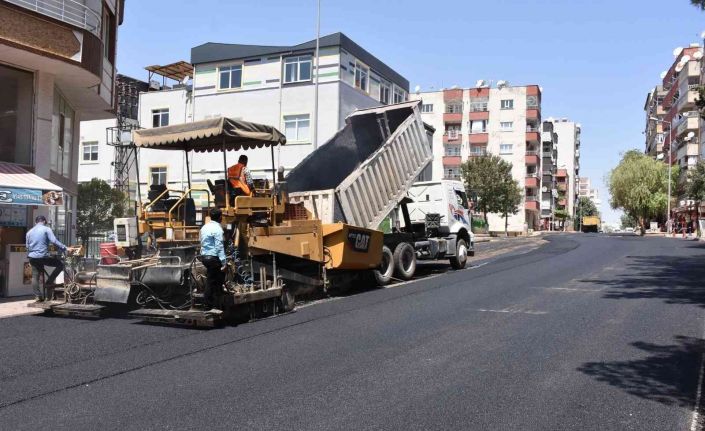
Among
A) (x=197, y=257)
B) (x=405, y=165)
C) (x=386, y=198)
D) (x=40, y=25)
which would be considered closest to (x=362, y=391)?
(x=197, y=257)

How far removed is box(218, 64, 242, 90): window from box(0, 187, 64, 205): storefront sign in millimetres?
21384

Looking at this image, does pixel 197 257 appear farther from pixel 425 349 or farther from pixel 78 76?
pixel 78 76

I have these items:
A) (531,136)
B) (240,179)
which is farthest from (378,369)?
(531,136)

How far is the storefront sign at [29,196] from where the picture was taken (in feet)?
40.0

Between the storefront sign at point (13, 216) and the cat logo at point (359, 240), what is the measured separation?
7938 millimetres

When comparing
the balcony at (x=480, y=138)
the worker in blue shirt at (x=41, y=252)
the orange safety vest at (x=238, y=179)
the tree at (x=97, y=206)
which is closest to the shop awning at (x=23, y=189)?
the worker in blue shirt at (x=41, y=252)

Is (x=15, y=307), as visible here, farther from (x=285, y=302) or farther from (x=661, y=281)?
(x=661, y=281)

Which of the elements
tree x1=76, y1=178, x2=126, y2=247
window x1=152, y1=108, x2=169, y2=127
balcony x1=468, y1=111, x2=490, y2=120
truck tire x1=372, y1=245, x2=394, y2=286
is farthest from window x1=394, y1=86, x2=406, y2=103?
balcony x1=468, y1=111, x2=490, y2=120

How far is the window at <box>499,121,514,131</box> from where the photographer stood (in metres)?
74.3

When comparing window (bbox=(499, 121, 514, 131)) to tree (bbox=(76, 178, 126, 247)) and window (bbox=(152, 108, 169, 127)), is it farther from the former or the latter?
tree (bbox=(76, 178, 126, 247))

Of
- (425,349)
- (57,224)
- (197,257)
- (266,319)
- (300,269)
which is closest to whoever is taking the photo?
(425,349)

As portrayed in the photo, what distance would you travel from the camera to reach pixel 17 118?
14625 millimetres

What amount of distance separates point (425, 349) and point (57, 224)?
12.4 meters

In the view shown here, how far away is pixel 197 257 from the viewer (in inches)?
348
